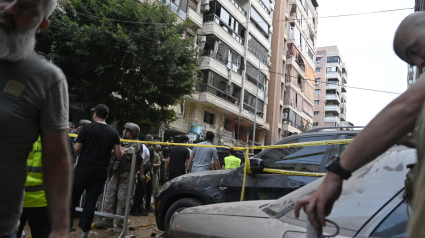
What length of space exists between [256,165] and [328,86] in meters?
83.0

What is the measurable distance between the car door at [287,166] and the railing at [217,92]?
20492mm

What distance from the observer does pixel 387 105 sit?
4.08 ft

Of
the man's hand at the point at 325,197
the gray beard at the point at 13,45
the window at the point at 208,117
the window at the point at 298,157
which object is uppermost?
the window at the point at 208,117

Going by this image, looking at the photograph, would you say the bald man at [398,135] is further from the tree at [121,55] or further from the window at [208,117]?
the window at [208,117]

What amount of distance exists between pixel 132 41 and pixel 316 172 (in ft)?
39.6

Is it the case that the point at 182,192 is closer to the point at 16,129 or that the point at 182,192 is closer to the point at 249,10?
the point at 16,129

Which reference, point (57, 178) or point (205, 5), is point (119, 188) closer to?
point (57, 178)

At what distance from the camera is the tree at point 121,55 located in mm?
14219

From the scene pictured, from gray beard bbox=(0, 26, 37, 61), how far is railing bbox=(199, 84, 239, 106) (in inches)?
940

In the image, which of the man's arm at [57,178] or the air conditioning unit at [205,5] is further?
the air conditioning unit at [205,5]

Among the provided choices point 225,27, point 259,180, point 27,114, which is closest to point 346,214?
point 27,114

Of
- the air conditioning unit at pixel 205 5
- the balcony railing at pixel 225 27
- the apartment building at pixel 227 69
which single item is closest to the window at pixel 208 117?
the apartment building at pixel 227 69

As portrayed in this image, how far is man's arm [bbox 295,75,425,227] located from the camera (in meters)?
1.18

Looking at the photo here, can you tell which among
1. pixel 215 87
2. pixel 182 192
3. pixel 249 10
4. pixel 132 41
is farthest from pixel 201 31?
pixel 182 192
